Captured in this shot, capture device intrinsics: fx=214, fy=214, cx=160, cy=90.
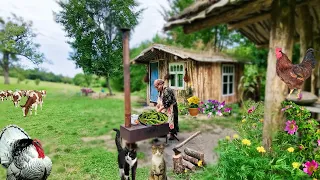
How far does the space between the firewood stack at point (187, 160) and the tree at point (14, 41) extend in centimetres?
147

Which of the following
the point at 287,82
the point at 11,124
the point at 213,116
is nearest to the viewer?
the point at 11,124

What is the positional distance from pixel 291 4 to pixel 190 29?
1.16 meters

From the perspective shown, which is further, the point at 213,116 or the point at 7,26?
the point at 213,116

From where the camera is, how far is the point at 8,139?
1.43 metres

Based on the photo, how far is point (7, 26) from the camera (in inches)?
63.4

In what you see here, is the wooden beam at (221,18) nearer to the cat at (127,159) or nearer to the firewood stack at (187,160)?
the firewood stack at (187,160)

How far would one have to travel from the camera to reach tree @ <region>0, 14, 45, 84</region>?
159 cm

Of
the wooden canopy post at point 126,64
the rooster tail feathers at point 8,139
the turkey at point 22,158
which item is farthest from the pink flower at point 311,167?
the rooster tail feathers at point 8,139

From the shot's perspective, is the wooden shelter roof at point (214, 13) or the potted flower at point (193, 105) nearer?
the potted flower at point (193, 105)

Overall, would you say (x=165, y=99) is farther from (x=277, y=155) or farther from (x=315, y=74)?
(x=315, y=74)

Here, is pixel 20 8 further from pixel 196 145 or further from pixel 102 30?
pixel 196 145

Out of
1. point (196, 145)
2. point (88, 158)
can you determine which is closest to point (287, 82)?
point (196, 145)

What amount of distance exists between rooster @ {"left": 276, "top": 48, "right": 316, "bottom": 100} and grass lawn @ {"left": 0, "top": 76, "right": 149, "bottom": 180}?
166cm

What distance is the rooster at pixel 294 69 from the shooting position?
212cm
